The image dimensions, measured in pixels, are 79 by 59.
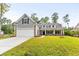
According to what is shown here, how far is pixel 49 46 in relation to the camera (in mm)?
6730

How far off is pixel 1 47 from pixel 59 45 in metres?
1.04

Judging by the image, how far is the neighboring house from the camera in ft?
21.7

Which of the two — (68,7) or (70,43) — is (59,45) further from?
(68,7)

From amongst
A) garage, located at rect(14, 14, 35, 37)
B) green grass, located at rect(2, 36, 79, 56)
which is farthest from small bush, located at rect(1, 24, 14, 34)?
green grass, located at rect(2, 36, 79, 56)

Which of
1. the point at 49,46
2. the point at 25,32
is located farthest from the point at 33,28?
the point at 49,46

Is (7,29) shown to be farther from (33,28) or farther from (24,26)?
(33,28)

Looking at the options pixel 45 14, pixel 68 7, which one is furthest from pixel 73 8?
pixel 45 14

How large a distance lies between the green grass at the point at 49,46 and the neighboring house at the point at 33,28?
0.11 meters

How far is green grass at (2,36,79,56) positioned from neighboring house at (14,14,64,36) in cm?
11

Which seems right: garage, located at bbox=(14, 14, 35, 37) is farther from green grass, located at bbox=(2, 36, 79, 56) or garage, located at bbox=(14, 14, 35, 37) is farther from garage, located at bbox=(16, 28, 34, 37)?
green grass, located at bbox=(2, 36, 79, 56)

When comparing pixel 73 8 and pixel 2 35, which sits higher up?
pixel 73 8

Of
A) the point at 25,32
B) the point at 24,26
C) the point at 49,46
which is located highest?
the point at 24,26

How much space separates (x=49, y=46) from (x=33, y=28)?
43cm

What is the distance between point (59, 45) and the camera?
6719 mm
